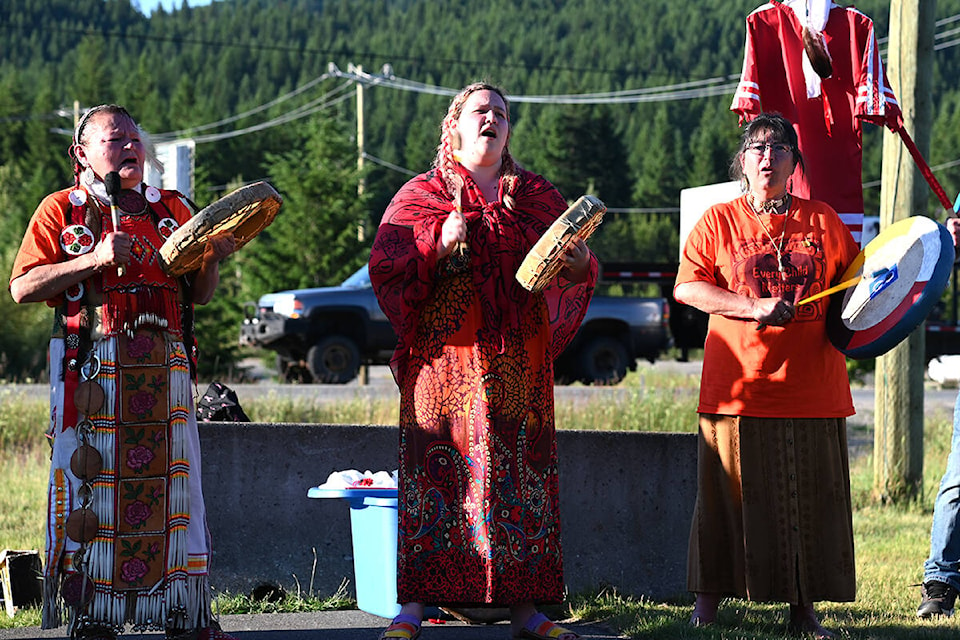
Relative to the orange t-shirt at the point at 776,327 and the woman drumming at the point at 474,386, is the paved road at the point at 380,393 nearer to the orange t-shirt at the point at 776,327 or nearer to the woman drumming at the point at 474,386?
the orange t-shirt at the point at 776,327

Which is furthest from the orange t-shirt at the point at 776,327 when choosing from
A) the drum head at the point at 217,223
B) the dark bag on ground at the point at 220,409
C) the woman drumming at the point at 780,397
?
the dark bag on ground at the point at 220,409

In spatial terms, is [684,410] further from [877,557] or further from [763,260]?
[763,260]

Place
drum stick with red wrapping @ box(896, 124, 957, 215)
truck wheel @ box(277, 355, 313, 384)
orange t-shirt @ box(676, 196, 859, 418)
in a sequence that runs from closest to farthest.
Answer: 1. orange t-shirt @ box(676, 196, 859, 418)
2. drum stick with red wrapping @ box(896, 124, 957, 215)
3. truck wheel @ box(277, 355, 313, 384)

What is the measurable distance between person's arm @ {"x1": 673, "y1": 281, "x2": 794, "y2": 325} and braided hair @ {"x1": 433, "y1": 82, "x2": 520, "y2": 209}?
838mm

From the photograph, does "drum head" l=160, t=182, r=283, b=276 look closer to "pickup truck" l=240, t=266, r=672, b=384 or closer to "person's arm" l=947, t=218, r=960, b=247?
"person's arm" l=947, t=218, r=960, b=247

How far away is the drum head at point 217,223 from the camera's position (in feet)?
14.7

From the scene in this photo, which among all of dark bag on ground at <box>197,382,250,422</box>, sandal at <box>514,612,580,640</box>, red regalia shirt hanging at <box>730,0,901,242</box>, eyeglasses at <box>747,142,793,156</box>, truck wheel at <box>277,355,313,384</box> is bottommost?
sandal at <box>514,612,580,640</box>

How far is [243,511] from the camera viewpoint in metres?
6.23

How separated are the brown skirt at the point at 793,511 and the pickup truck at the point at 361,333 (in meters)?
13.5

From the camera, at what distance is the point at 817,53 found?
Result: 6039 mm

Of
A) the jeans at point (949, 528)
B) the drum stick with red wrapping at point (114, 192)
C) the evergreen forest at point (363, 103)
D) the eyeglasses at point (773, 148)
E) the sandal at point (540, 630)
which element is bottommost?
the sandal at point (540, 630)

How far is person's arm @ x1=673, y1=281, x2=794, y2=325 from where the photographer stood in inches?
194

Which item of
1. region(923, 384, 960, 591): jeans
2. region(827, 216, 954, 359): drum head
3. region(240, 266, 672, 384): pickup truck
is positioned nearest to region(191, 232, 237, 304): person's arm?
region(827, 216, 954, 359): drum head

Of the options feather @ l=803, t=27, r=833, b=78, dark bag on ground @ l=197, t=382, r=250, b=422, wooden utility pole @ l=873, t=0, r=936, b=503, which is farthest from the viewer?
wooden utility pole @ l=873, t=0, r=936, b=503
